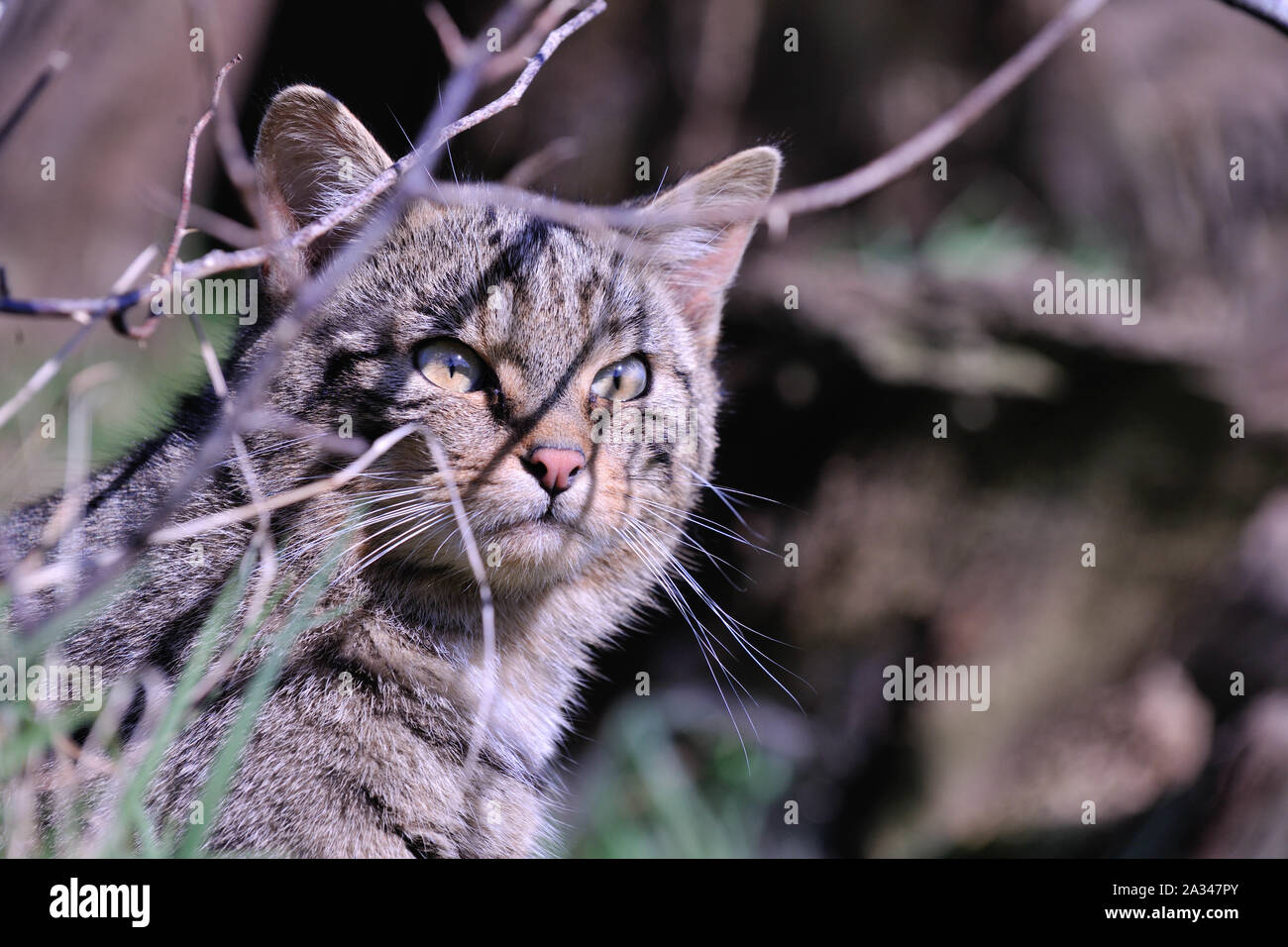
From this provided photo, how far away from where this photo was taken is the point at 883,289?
4211 mm

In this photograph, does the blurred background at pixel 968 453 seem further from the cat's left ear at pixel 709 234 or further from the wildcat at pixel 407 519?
the wildcat at pixel 407 519

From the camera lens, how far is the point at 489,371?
2502 mm

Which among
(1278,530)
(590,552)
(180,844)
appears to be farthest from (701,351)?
(1278,530)

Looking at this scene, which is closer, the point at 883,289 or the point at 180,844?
the point at 180,844

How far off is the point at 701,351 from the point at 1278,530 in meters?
2.73

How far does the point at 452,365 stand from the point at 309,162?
69cm

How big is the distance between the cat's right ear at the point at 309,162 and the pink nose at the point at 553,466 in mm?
793

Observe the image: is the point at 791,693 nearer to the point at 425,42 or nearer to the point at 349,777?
the point at 349,777

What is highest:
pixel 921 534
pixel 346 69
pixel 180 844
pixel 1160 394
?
pixel 346 69

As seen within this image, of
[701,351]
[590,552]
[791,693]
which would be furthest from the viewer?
[791,693]

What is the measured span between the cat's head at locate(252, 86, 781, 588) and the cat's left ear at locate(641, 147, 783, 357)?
3cm

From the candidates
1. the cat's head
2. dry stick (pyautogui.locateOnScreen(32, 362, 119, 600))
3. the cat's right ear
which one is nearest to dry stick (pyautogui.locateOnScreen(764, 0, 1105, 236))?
the cat's head

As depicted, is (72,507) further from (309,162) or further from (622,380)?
(622,380)

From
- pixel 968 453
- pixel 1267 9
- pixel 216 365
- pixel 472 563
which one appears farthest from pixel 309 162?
pixel 968 453
